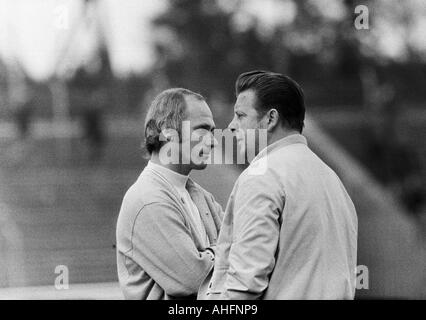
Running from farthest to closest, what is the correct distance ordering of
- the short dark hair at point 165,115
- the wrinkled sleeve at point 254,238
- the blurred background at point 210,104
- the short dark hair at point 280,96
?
the blurred background at point 210,104 < the short dark hair at point 165,115 < the short dark hair at point 280,96 < the wrinkled sleeve at point 254,238

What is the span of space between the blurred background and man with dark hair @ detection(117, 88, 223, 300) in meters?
4.83

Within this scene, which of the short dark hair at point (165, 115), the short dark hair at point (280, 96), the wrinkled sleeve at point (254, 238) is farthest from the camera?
the short dark hair at point (165, 115)

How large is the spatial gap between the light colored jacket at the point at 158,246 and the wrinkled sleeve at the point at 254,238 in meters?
0.27

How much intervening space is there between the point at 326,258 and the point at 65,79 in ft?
54.8

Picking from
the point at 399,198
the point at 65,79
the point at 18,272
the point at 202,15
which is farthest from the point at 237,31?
the point at 18,272

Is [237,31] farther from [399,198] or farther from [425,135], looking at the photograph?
[399,198]

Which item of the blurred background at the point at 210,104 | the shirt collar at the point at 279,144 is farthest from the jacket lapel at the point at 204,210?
the blurred background at the point at 210,104

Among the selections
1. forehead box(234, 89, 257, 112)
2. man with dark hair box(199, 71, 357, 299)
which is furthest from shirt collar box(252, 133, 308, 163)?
forehead box(234, 89, 257, 112)

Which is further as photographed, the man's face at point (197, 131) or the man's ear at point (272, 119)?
the man's face at point (197, 131)

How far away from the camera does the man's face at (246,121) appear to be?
2795 mm

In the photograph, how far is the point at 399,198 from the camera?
1460 cm

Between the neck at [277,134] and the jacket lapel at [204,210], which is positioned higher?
the neck at [277,134]

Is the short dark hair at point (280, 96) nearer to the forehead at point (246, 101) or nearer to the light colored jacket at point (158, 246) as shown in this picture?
the forehead at point (246, 101)

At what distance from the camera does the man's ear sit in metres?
2.78
